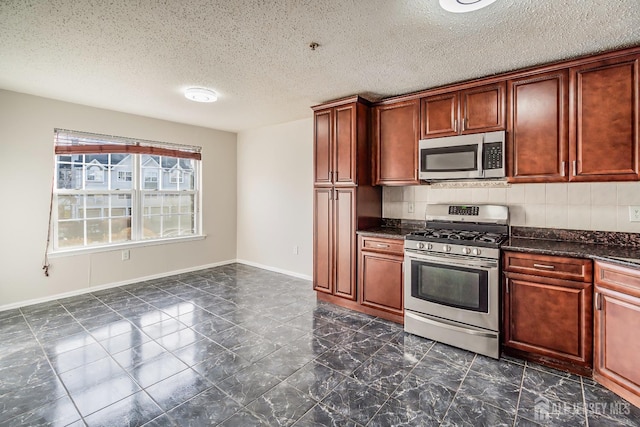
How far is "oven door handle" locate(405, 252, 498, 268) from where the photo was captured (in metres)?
2.60

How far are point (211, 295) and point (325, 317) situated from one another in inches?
61.7

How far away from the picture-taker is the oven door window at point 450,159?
2.96 metres

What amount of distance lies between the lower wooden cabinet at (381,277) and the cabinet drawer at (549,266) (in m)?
0.97

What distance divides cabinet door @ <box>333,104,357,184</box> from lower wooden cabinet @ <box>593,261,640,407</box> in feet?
7.37

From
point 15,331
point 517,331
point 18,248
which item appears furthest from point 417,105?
point 18,248

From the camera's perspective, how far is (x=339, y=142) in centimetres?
365

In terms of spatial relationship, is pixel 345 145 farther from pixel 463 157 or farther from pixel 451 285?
pixel 451 285

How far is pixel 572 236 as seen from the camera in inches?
110

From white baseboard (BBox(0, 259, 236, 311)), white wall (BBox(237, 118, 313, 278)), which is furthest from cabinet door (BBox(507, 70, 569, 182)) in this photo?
white baseboard (BBox(0, 259, 236, 311))

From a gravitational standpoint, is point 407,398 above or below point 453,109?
below

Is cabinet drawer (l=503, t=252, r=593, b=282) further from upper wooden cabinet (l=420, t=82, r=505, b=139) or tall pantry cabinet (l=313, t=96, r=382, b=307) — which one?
tall pantry cabinet (l=313, t=96, r=382, b=307)

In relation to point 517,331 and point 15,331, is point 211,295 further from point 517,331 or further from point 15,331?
point 517,331

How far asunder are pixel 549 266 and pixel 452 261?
680 mm

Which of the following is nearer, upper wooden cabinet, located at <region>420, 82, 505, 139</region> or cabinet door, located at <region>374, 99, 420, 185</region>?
upper wooden cabinet, located at <region>420, 82, 505, 139</region>
